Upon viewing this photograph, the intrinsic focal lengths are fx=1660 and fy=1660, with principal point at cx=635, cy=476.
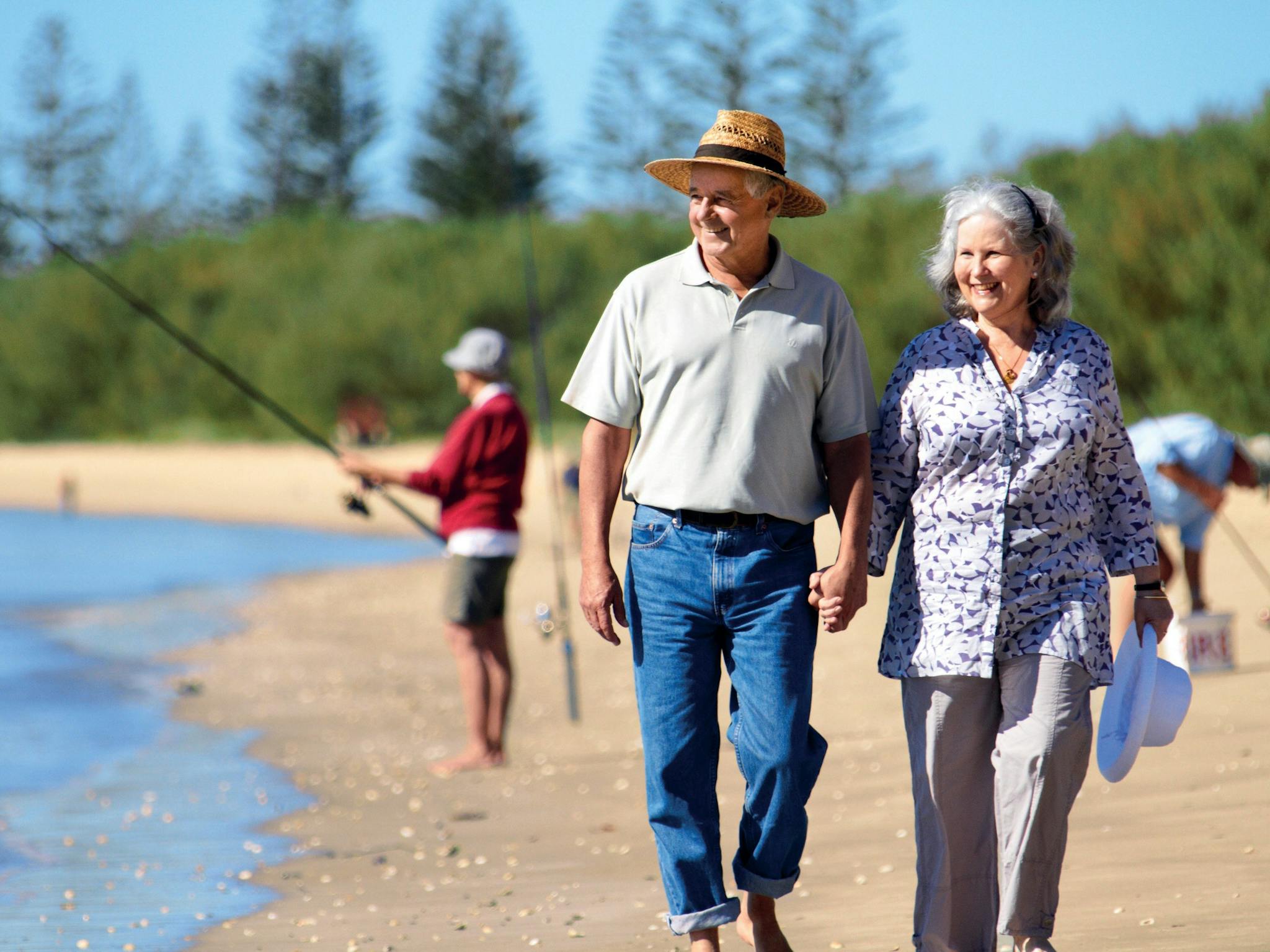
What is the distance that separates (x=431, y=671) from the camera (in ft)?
31.2

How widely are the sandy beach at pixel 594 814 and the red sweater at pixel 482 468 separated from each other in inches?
38.6

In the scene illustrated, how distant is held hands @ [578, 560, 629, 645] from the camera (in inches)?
129

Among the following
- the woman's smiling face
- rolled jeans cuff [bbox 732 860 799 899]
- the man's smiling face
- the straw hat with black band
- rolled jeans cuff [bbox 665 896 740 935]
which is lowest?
rolled jeans cuff [bbox 665 896 740 935]

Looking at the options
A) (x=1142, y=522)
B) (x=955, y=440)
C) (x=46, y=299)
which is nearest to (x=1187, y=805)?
(x=1142, y=522)

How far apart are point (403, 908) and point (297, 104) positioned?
1660 inches

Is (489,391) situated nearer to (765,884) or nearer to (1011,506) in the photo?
(765,884)

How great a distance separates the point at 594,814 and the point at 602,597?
237cm

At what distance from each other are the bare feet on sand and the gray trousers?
0.29 m

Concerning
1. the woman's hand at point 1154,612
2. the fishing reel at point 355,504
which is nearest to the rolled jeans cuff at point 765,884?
the woman's hand at point 1154,612

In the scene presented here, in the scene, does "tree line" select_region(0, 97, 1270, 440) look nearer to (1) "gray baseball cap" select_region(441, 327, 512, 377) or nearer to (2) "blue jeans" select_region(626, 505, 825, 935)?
(1) "gray baseball cap" select_region(441, 327, 512, 377)

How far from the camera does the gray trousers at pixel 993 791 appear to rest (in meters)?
3.08

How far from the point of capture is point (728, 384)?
319cm

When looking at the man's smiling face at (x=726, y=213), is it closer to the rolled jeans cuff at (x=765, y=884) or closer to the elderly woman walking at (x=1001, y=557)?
the elderly woman walking at (x=1001, y=557)

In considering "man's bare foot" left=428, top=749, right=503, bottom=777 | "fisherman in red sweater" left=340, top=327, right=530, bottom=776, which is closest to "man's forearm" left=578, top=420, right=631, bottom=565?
"fisherman in red sweater" left=340, top=327, right=530, bottom=776
